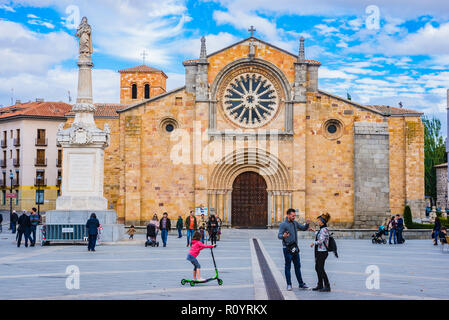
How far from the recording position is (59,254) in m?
19.5

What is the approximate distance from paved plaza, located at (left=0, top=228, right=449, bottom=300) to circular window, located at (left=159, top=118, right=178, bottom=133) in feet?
55.3

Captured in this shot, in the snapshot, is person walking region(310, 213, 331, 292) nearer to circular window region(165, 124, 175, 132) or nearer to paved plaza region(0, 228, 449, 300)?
paved plaza region(0, 228, 449, 300)

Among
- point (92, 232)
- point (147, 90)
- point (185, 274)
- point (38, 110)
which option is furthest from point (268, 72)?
point (38, 110)

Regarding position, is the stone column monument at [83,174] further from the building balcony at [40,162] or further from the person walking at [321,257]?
the building balcony at [40,162]

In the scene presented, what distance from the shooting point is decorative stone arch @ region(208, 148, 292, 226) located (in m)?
37.5

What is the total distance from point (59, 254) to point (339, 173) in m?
21.9

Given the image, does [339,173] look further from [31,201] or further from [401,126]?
[31,201]

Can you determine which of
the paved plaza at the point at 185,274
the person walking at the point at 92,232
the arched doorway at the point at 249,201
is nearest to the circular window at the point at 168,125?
the arched doorway at the point at 249,201

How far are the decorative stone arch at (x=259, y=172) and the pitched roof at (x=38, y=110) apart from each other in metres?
27.4

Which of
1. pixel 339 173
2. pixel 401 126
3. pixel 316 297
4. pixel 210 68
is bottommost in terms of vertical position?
pixel 316 297

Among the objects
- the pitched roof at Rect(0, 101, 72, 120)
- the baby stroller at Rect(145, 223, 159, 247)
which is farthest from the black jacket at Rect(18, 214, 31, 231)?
the pitched roof at Rect(0, 101, 72, 120)

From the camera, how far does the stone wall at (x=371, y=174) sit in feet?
121

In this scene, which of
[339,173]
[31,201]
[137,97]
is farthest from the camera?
[31,201]

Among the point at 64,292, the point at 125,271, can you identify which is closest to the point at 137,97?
the point at 125,271
